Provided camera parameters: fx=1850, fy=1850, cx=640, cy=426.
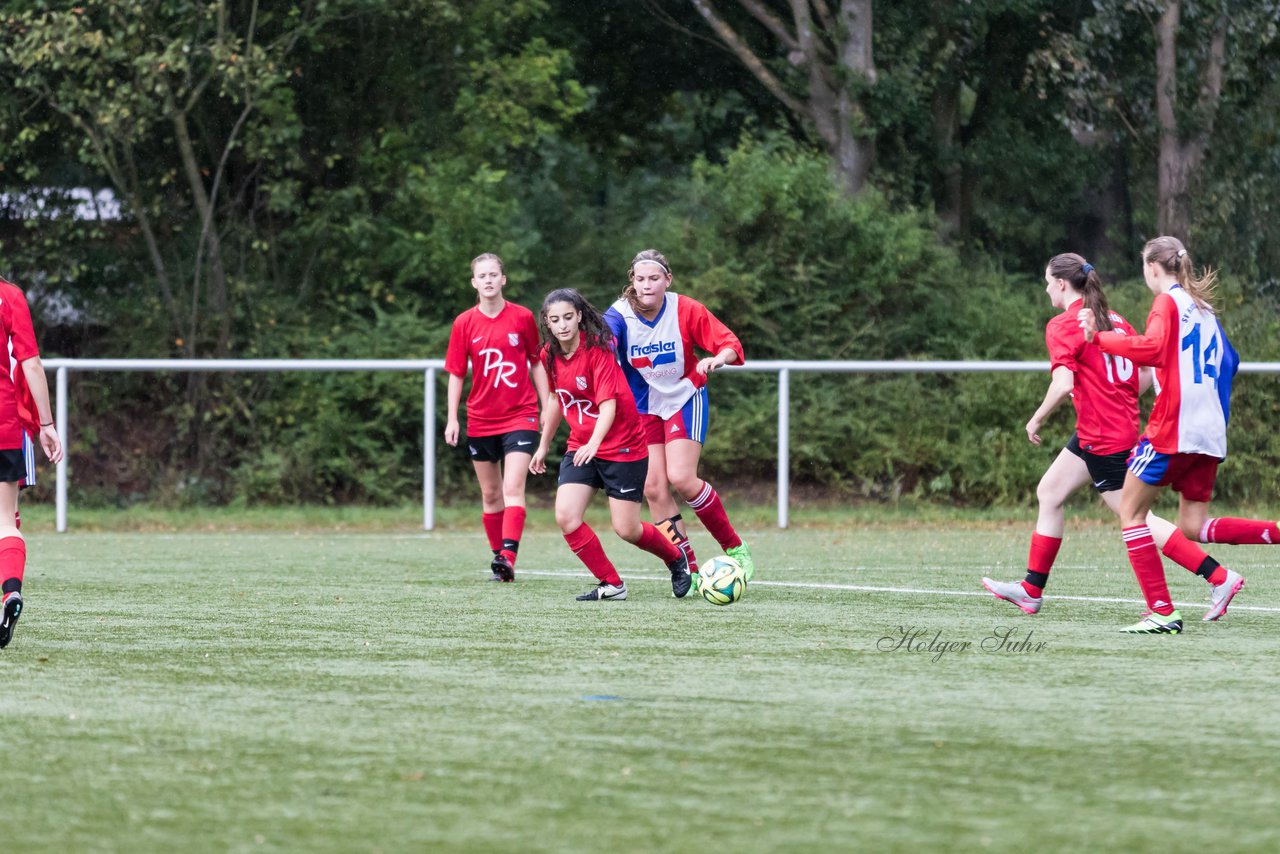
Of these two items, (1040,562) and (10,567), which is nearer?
(10,567)

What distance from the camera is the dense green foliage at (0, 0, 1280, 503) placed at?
17672mm

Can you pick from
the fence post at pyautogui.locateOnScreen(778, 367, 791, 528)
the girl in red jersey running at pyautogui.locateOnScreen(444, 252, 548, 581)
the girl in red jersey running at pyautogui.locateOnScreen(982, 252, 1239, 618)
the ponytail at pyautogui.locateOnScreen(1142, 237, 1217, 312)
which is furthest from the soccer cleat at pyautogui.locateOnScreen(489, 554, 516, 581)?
the fence post at pyautogui.locateOnScreen(778, 367, 791, 528)

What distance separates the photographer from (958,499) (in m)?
17.1

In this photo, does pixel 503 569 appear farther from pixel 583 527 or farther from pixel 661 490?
pixel 583 527

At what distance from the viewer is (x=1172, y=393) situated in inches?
286

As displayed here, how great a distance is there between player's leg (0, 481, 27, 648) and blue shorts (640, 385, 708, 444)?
3.48m

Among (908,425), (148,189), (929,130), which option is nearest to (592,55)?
(929,130)

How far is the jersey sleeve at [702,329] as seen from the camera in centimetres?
934

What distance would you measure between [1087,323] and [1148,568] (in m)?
1.09

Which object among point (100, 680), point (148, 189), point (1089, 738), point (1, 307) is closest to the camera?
point (1089, 738)

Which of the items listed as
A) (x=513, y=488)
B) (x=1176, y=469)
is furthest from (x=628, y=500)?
(x=1176, y=469)

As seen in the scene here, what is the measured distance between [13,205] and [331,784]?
17.0m

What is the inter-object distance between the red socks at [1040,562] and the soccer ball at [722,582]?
4.27ft

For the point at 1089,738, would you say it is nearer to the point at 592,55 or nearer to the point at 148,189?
the point at 148,189
